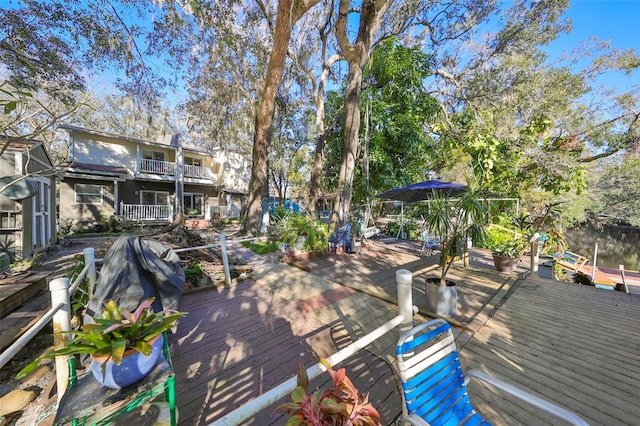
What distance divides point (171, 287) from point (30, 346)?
1929 millimetres

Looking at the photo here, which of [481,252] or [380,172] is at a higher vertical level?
[380,172]

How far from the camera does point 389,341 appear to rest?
2.98 meters

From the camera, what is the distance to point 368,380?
2.38 m

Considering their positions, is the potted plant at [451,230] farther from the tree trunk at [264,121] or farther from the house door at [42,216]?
the house door at [42,216]

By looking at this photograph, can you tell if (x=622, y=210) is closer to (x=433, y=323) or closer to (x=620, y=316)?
(x=620, y=316)

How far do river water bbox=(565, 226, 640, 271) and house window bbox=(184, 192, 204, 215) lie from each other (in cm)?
2661

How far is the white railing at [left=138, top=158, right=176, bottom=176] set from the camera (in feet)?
48.7

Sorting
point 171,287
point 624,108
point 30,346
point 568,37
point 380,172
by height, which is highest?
point 568,37

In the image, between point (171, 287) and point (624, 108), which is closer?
point (171, 287)

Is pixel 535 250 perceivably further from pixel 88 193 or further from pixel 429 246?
pixel 88 193

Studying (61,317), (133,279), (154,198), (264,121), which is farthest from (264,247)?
(154,198)

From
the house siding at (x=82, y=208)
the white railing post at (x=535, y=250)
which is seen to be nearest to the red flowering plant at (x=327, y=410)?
the white railing post at (x=535, y=250)

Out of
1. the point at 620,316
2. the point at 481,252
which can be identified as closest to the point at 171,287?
the point at 620,316

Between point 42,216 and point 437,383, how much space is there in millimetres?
11906
